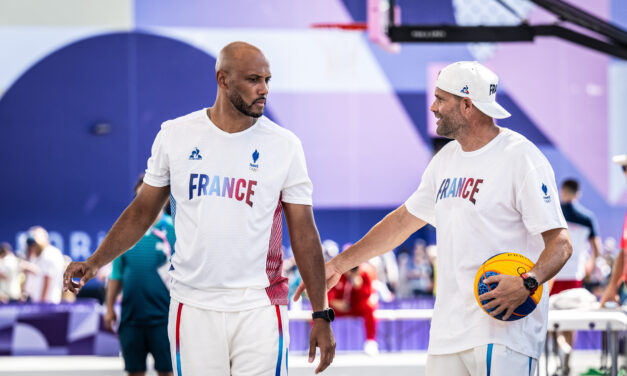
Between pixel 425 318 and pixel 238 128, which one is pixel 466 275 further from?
pixel 425 318

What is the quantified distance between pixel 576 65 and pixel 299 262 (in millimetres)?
15172

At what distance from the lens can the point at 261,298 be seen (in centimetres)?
352

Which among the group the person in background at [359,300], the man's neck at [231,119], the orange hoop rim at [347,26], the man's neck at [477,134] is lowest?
the person in background at [359,300]

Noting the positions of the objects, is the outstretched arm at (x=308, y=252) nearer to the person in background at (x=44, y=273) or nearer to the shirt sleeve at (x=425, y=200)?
the shirt sleeve at (x=425, y=200)

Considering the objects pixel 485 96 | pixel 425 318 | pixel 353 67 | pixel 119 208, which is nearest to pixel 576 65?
pixel 353 67

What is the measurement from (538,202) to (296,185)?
934 mm

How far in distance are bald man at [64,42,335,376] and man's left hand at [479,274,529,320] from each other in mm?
629

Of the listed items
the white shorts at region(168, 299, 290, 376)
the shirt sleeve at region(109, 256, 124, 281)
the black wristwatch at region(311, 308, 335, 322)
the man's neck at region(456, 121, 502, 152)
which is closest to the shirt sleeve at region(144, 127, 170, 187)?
the white shorts at region(168, 299, 290, 376)

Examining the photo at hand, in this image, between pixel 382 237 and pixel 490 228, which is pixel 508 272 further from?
pixel 382 237

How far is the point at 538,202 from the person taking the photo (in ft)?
11.6

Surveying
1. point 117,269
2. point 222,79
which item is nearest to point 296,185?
point 222,79

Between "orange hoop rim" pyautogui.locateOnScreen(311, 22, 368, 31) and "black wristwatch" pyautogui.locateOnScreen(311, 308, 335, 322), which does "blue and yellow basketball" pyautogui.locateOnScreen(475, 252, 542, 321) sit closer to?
"black wristwatch" pyautogui.locateOnScreen(311, 308, 335, 322)

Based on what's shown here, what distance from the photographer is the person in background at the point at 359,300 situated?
39.2 feet

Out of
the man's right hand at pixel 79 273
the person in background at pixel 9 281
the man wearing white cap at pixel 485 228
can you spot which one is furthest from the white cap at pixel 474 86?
the person in background at pixel 9 281
